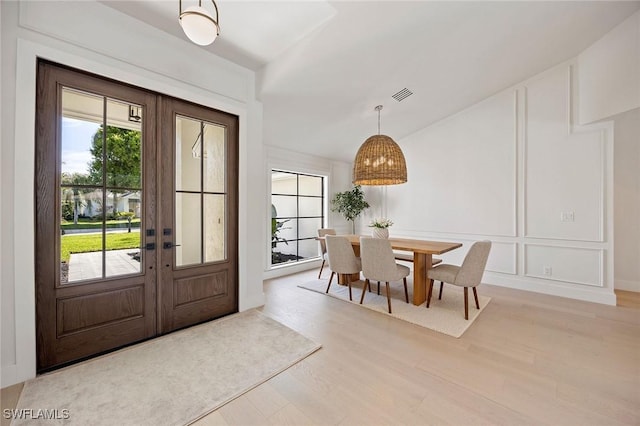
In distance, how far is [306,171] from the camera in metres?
5.36

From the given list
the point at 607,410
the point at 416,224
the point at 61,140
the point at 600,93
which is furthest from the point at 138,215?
the point at 600,93

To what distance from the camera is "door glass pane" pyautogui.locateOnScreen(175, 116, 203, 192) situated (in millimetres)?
2672

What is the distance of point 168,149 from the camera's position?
2580 millimetres

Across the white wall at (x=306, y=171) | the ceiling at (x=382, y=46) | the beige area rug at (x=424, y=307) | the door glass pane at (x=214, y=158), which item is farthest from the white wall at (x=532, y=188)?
the door glass pane at (x=214, y=158)

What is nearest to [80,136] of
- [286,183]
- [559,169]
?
[286,183]

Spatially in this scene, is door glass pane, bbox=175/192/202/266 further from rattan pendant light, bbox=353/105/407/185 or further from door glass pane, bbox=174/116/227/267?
rattan pendant light, bbox=353/105/407/185

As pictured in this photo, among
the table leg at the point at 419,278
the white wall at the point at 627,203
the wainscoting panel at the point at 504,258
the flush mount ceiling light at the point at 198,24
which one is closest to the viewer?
the flush mount ceiling light at the point at 198,24

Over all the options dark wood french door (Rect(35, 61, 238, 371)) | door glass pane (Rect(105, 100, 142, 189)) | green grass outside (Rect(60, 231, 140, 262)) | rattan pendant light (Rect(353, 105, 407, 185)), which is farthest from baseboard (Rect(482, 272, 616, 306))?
door glass pane (Rect(105, 100, 142, 189))

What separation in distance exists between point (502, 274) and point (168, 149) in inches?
206

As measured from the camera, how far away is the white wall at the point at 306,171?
4570 millimetres

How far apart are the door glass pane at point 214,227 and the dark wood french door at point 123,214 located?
0.04 feet

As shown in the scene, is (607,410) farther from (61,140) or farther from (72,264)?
(61,140)

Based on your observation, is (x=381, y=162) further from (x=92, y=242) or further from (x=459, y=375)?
(x=92, y=242)

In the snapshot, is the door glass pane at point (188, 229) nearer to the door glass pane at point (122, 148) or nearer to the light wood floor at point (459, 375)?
the door glass pane at point (122, 148)
